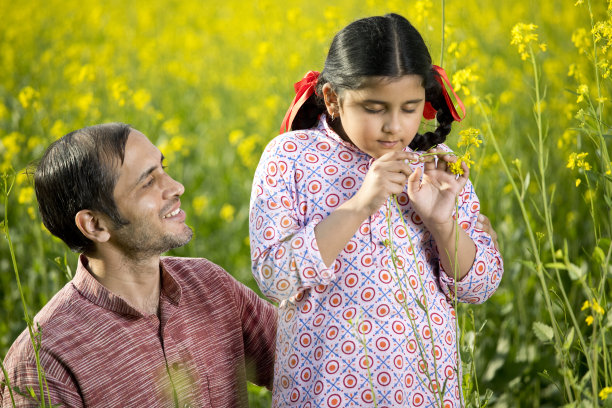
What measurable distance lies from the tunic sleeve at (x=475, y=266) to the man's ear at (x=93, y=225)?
2.73 feet

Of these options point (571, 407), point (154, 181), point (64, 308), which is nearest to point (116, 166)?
point (154, 181)

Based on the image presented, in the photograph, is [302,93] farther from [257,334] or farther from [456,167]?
[257,334]

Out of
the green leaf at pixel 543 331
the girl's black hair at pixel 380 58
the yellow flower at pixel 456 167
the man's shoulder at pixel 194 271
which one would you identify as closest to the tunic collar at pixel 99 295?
the man's shoulder at pixel 194 271

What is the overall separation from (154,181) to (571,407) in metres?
1.10

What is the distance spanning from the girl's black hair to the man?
50 cm

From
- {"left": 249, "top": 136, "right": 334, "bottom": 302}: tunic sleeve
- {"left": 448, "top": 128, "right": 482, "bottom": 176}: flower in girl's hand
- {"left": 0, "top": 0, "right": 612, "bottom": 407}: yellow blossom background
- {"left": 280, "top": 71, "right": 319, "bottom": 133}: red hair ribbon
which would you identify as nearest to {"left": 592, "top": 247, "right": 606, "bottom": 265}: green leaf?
{"left": 0, "top": 0, "right": 612, "bottom": 407}: yellow blossom background

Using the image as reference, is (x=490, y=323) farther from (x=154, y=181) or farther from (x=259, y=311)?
(x=154, y=181)

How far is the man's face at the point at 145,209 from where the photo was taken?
1.82 meters

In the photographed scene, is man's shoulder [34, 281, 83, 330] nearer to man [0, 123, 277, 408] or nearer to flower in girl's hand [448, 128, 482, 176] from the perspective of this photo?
man [0, 123, 277, 408]

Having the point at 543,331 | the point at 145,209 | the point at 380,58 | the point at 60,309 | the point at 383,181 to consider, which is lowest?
the point at 60,309

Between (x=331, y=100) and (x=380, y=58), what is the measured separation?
7.2 inches

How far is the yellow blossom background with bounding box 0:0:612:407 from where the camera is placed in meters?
2.39

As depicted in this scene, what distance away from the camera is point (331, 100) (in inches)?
69.1

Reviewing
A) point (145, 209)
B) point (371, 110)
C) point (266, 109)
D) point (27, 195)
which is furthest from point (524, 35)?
point (266, 109)
